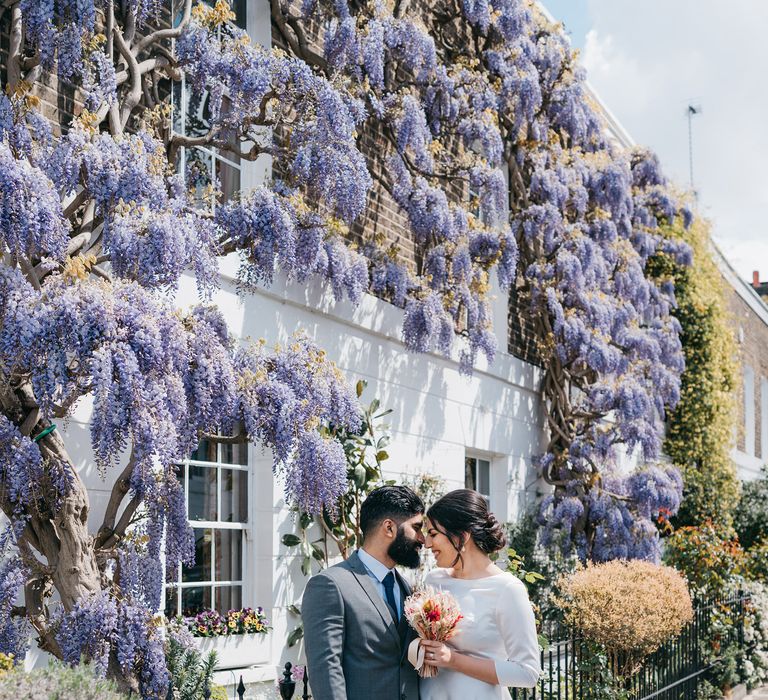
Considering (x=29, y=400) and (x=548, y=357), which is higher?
(x=548, y=357)

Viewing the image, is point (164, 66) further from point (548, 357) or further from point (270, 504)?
point (548, 357)

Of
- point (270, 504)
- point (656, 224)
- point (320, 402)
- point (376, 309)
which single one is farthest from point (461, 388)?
point (656, 224)

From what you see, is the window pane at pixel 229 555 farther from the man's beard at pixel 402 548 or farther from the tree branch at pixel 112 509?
the man's beard at pixel 402 548

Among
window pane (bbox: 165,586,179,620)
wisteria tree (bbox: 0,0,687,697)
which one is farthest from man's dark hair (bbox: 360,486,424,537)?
window pane (bbox: 165,586,179,620)

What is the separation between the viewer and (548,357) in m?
12.1

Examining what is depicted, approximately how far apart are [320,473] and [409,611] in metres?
2.07

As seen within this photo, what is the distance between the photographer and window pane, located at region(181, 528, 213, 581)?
7.05 metres

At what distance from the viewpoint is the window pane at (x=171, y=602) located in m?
6.73

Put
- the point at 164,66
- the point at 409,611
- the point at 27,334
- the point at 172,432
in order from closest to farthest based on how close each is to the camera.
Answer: the point at 409,611 < the point at 27,334 < the point at 172,432 < the point at 164,66

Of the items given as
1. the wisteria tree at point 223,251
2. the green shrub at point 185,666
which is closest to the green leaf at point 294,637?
the wisteria tree at point 223,251

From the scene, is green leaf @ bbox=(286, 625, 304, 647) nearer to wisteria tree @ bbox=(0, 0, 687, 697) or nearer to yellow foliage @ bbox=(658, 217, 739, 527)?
wisteria tree @ bbox=(0, 0, 687, 697)

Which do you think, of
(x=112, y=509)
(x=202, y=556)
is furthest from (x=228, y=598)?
(x=112, y=509)

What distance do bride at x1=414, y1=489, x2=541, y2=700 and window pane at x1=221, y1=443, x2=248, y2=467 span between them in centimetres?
347

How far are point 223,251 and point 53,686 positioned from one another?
11.1ft
